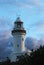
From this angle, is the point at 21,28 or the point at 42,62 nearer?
the point at 42,62

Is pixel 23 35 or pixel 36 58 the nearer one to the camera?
pixel 36 58

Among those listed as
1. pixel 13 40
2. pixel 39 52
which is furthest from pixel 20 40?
pixel 39 52

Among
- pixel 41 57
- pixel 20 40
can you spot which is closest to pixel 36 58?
pixel 41 57

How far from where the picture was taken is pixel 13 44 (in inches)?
3125

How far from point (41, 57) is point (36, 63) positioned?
113 centimetres

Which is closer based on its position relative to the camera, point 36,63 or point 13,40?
point 36,63

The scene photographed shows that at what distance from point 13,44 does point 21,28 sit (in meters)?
2.81

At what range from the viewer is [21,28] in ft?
261

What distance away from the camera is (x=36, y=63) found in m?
47.5

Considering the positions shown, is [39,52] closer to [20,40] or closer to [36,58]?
[36,58]

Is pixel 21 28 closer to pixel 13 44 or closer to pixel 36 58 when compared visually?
pixel 13 44

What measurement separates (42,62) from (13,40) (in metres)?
31.3

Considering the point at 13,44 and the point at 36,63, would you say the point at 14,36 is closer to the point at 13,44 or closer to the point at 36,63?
the point at 13,44

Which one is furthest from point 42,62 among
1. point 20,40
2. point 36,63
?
point 20,40
